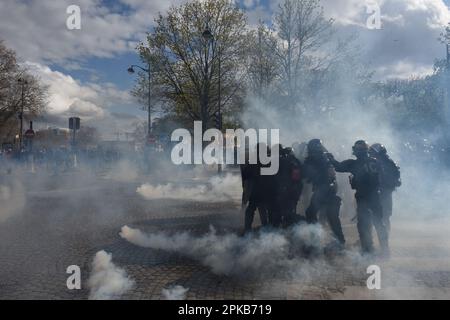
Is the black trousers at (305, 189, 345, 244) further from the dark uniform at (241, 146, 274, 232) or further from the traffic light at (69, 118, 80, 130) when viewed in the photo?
the traffic light at (69, 118, 80, 130)

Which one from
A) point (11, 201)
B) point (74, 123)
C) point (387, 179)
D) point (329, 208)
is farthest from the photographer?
point (74, 123)

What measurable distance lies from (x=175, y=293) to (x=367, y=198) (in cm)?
309

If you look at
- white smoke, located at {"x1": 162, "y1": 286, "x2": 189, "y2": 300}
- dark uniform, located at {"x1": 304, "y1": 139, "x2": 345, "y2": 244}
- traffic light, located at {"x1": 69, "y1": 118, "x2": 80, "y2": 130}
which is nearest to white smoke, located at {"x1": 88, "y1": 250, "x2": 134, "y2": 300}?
white smoke, located at {"x1": 162, "y1": 286, "x2": 189, "y2": 300}

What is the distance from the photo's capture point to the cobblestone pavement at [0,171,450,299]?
394 cm

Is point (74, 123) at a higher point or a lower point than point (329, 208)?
higher

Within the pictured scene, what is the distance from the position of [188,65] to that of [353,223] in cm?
1758

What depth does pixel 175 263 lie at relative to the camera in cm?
489

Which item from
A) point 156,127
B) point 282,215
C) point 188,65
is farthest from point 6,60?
point 282,215

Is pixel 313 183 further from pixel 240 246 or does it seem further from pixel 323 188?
pixel 240 246

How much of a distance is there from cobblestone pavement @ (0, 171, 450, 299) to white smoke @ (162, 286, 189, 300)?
6 centimetres

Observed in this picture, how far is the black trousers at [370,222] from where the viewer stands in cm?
534

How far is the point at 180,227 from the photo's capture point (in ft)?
23.0

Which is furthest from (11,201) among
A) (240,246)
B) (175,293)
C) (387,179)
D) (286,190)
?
(387,179)
